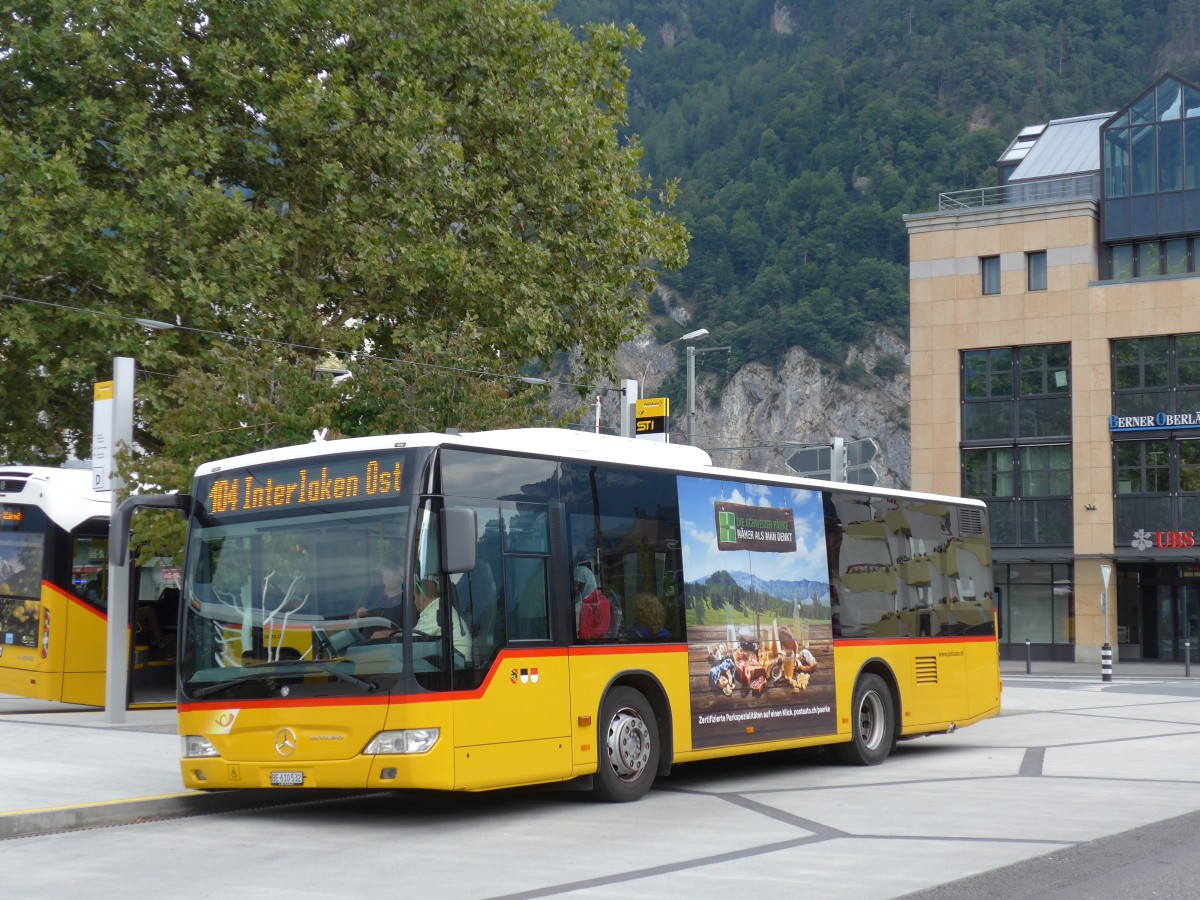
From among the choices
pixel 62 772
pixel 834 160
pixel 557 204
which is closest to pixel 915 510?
pixel 62 772

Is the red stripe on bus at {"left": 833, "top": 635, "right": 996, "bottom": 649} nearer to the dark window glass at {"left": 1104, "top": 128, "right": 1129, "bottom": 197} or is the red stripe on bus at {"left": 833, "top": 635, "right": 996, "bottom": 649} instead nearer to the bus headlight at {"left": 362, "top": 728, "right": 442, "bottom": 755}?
the bus headlight at {"left": 362, "top": 728, "right": 442, "bottom": 755}

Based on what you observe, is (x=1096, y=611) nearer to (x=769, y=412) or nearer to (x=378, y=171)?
(x=378, y=171)

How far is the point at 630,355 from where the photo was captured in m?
152

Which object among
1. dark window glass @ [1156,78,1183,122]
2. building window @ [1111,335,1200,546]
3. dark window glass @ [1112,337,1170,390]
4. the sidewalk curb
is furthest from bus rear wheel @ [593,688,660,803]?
dark window glass @ [1156,78,1183,122]

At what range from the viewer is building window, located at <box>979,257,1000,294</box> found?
51.3 metres

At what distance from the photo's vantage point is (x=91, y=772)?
43.9 feet

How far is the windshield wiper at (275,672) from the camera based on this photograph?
10.7 m

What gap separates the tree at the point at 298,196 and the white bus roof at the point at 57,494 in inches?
54.3

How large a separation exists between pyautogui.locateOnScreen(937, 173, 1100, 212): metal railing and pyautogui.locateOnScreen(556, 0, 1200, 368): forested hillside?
89.4 metres

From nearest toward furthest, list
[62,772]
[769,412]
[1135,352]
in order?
[62,772]
[1135,352]
[769,412]

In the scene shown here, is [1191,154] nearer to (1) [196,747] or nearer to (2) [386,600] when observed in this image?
(2) [386,600]

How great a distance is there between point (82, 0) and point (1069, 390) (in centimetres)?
3499

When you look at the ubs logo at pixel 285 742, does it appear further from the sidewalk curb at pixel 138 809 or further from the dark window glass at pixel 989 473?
the dark window glass at pixel 989 473

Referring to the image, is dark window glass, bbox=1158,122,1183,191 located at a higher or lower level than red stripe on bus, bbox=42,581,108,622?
higher
